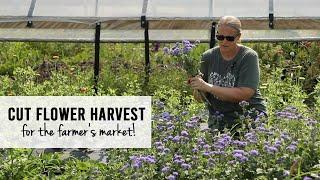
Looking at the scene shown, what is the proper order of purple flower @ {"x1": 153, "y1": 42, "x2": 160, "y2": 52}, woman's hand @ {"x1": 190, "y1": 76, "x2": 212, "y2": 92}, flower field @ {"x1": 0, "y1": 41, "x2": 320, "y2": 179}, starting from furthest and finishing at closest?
purple flower @ {"x1": 153, "y1": 42, "x2": 160, "y2": 52}, woman's hand @ {"x1": 190, "y1": 76, "x2": 212, "y2": 92}, flower field @ {"x1": 0, "y1": 41, "x2": 320, "y2": 179}

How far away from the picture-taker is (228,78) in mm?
5113

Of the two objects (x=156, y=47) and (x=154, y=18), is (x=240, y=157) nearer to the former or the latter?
(x=154, y=18)

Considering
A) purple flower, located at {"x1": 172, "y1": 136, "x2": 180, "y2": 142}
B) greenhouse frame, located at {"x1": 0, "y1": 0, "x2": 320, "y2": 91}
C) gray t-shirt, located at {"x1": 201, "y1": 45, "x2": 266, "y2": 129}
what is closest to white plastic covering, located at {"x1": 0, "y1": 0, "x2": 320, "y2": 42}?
greenhouse frame, located at {"x1": 0, "y1": 0, "x2": 320, "y2": 91}

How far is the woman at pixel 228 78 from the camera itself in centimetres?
491

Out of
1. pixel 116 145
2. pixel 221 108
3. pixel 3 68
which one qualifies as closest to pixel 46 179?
pixel 116 145

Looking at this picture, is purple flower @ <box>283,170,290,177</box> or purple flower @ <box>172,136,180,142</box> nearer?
purple flower @ <box>283,170,290,177</box>

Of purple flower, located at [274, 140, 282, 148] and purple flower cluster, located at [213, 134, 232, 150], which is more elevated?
purple flower, located at [274, 140, 282, 148]

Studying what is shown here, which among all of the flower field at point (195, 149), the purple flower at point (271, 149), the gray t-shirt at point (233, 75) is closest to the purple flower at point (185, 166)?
the flower field at point (195, 149)

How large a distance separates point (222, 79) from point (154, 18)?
4.37 m

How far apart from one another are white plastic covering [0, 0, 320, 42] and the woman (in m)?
3.80

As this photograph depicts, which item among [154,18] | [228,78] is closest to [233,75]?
[228,78]

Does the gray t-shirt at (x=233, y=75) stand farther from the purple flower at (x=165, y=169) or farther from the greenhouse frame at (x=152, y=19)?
the greenhouse frame at (x=152, y=19)

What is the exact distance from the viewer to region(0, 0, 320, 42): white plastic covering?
9.16 metres

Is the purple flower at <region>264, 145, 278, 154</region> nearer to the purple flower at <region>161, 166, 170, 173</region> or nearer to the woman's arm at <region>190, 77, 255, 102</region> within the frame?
the purple flower at <region>161, 166, 170, 173</region>
